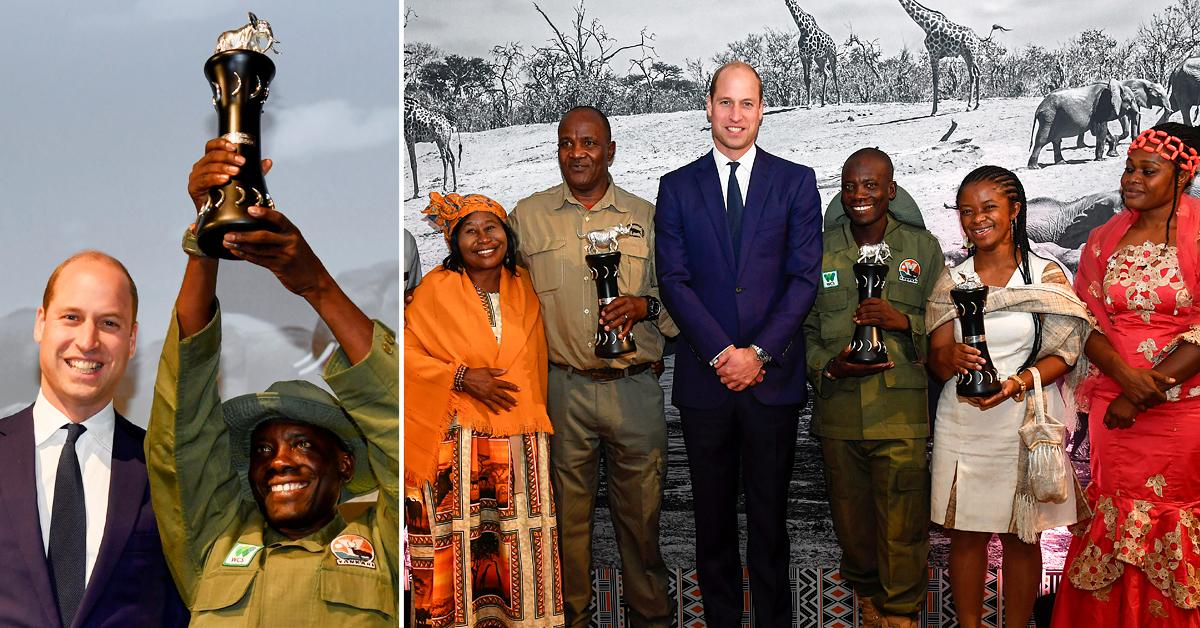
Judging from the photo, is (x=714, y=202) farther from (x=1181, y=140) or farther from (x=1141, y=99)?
(x=1141, y=99)

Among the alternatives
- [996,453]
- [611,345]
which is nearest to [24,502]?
[611,345]

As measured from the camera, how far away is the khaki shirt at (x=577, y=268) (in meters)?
4.07

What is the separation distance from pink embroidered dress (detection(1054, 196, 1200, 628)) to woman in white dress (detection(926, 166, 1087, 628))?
0.61 ft

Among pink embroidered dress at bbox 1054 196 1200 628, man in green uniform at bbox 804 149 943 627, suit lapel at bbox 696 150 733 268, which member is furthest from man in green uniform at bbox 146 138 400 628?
pink embroidered dress at bbox 1054 196 1200 628

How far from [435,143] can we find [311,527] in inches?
102

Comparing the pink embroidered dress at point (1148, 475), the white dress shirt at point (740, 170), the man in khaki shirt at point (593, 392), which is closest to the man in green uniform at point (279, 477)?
the man in khaki shirt at point (593, 392)

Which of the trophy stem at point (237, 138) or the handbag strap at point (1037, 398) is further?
the handbag strap at point (1037, 398)

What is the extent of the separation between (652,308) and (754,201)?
57 centimetres

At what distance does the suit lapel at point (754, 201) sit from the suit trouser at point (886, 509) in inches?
34.6

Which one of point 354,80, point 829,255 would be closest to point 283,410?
point 354,80

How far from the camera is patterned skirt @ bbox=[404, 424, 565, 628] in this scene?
3.88 m

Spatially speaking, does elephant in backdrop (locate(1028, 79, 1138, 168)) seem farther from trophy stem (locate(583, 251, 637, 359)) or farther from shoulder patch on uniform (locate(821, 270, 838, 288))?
trophy stem (locate(583, 251, 637, 359))

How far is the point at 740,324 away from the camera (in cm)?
394

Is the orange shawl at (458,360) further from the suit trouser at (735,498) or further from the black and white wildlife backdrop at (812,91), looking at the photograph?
the black and white wildlife backdrop at (812,91)
